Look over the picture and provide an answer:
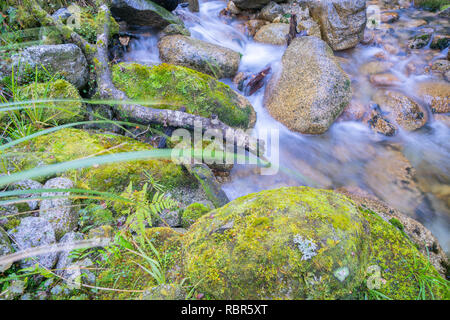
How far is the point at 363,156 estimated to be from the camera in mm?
5352

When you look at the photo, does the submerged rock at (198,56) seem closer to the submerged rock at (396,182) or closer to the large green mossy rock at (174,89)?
the large green mossy rock at (174,89)

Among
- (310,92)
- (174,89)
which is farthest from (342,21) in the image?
(174,89)

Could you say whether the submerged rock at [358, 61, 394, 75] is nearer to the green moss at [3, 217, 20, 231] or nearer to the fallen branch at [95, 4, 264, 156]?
the fallen branch at [95, 4, 264, 156]

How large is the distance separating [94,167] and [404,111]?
23.3 feet

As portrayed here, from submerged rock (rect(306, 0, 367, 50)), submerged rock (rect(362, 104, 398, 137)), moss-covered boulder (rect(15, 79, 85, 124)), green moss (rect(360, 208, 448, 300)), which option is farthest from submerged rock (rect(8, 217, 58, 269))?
submerged rock (rect(306, 0, 367, 50))

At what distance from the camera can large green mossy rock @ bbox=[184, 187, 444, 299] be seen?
4.42 feet

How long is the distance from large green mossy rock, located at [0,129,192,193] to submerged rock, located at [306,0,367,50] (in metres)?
7.37

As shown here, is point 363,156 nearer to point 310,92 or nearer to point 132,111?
point 310,92

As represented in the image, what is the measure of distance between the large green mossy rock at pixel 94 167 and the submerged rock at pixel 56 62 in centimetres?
153

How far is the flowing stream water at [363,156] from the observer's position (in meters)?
4.47

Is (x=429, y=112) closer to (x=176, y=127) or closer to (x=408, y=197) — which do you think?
(x=408, y=197)

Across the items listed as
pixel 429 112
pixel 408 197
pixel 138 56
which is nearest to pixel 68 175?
pixel 138 56

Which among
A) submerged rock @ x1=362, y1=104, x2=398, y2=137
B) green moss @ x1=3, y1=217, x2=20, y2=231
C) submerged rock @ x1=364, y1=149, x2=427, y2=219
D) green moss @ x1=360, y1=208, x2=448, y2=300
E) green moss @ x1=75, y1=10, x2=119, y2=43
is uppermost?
green moss @ x1=75, y1=10, x2=119, y2=43
